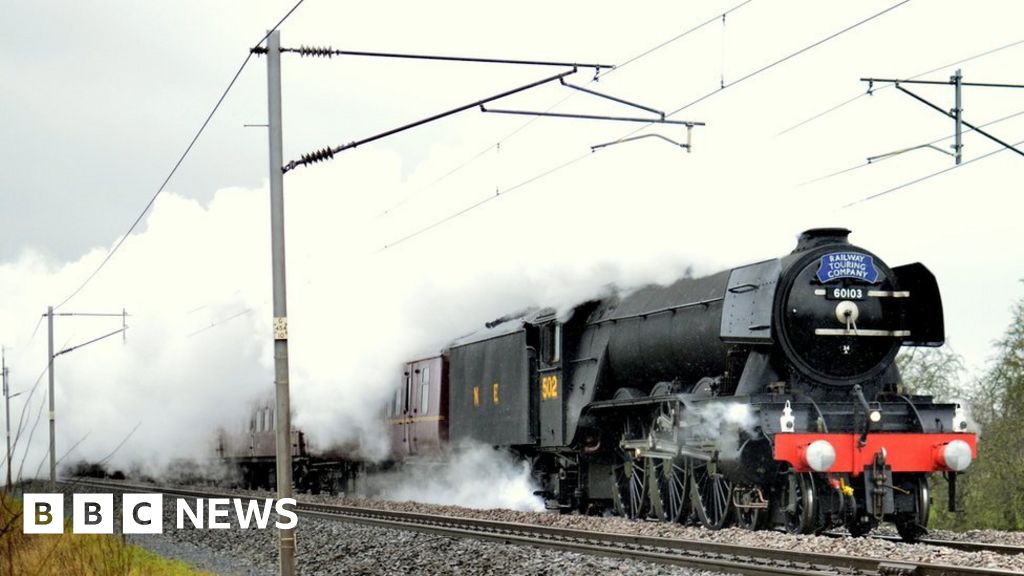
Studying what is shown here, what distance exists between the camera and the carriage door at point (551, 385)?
747 inches

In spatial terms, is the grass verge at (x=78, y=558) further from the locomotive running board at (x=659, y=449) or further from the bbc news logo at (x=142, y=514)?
the locomotive running board at (x=659, y=449)

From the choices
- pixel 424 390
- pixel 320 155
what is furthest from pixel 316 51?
pixel 424 390

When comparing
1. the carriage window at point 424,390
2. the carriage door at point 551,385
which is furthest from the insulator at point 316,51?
the carriage window at point 424,390

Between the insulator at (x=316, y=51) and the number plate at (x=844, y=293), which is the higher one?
the insulator at (x=316, y=51)

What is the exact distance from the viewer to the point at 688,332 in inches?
628

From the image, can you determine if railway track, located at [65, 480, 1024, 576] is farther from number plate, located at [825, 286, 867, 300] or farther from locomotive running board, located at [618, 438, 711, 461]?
number plate, located at [825, 286, 867, 300]

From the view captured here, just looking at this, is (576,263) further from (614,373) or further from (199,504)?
(199,504)

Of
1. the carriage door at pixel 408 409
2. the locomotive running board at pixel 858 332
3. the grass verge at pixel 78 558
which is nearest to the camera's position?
the grass verge at pixel 78 558

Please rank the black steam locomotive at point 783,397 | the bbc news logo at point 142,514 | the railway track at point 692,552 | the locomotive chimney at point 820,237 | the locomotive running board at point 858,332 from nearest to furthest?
the railway track at point 692,552 < the black steam locomotive at point 783,397 < the locomotive running board at point 858,332 < the locomotive chimney at point 820,237 < the bbc news logo at point 142,514

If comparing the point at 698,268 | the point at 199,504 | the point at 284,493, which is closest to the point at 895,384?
the point at 698,268

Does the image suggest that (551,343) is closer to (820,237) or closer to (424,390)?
(820,237)

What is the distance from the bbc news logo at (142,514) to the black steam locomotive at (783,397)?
591 cm

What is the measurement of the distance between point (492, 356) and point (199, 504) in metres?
9.74

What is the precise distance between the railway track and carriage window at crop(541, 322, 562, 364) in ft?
8.89
